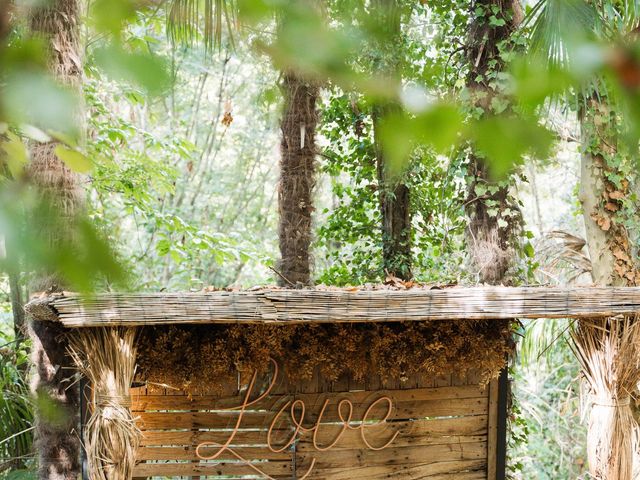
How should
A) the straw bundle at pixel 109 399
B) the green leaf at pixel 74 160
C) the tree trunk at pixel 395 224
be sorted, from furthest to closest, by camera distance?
the tree trunk at pixel 395 224 < the straw bundle at pixel 109 399 < the green leaf at pixel 74 160

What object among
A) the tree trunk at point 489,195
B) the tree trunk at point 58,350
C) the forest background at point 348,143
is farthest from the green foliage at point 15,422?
the tree trunk at point 489,195

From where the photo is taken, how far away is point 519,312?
3.50 m

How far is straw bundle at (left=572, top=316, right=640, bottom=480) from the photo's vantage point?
394 centimetres

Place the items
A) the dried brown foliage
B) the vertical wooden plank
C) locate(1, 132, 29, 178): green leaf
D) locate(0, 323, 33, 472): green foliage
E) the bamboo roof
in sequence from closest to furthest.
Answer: locate(1, 132, 29, 178): green leaf → the bamboo roof → the dried brown foliage → the vertical wooden plank → locate(0, 323, 33, 472): green foliage

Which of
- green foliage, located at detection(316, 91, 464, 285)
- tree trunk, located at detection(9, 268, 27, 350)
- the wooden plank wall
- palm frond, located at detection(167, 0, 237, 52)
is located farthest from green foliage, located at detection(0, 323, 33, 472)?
palm frond, located at detection(167, 0, 237, 52)

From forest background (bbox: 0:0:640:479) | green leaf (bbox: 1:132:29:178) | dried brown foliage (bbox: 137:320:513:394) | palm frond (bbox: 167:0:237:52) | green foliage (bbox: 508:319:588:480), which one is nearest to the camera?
forest background (bbox: 0:0:640:479)

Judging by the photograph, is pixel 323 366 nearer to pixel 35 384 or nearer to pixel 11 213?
pixel 35 384

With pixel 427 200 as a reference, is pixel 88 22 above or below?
below

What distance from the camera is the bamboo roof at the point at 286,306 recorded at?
3.16 metres

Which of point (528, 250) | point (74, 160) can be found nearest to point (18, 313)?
point (528, 250)

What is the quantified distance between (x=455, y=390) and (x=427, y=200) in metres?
2.52

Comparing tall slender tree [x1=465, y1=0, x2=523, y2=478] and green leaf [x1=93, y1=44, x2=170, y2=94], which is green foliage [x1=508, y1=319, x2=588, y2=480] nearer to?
tall slender tree [x1=465, y1=0, x2=523, y2=478]

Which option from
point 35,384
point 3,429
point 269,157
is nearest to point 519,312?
point 35,384

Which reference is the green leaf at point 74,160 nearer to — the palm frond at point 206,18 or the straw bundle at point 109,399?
the palm frond at point 206,18
